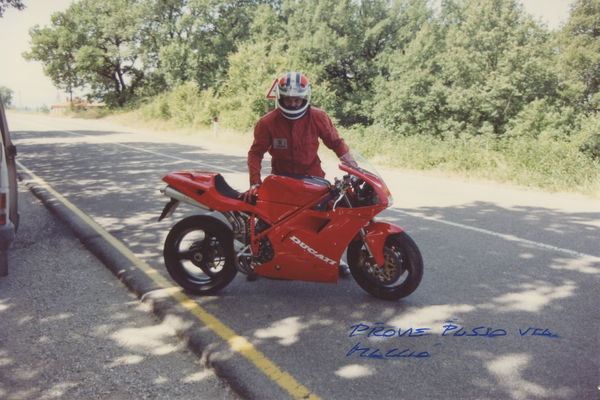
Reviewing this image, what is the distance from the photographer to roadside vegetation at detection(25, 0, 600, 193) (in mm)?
13469

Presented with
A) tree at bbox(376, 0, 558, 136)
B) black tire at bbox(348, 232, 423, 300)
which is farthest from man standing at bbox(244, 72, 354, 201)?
tree at bbox(376, 0, 558, 136)

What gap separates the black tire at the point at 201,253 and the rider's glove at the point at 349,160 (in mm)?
1225

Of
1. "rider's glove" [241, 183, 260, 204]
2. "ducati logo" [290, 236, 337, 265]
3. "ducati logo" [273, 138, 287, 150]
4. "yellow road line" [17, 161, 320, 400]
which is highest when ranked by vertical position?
"ducati logo" [273, 138, 287, 150]

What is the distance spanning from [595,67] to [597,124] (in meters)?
21.3

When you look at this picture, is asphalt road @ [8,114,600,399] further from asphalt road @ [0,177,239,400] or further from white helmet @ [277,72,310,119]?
white helmet @ [277,72,310,119]

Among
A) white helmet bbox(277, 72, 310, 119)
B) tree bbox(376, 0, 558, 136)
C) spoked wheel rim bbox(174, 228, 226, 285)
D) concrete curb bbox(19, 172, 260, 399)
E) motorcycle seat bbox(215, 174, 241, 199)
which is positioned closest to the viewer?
concrete curb bbox(19, 172, 260, 399)

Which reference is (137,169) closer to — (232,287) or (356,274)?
(232,287)

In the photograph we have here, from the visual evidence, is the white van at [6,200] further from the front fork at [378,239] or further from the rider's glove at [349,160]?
the front fork at [378,239]

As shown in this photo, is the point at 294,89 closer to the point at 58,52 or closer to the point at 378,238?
the point at 378,238

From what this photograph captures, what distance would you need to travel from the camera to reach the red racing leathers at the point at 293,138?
13.3 feet

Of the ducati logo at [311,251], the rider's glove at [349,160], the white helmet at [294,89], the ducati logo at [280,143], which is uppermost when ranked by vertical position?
the white helmet at [294,89]

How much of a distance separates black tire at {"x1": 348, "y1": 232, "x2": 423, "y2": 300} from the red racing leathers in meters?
0.96

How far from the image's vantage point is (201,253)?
404 cm

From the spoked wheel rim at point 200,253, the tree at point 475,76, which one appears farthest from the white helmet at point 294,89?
the tree at point 475,76
